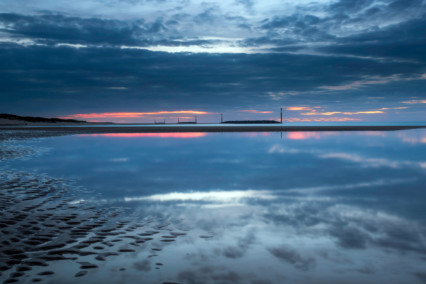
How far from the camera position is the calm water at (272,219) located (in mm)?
5508

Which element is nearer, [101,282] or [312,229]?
[101,282]

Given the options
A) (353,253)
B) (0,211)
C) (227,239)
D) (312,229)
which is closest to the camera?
(353,253)

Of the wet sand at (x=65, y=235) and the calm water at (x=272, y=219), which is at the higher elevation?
the wet sand at (x=65, y=235)

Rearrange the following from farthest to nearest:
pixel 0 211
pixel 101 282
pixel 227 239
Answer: pixel 0 211 < pixel 227 239 < pixel 101 282

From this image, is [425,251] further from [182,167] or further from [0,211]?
[182,167]

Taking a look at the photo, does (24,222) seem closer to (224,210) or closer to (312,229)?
(224,210)

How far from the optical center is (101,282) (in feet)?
16.6

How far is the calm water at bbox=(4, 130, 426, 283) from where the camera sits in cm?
551

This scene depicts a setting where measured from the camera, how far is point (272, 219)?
8562 mm

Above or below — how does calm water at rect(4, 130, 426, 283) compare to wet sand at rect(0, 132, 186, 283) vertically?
below

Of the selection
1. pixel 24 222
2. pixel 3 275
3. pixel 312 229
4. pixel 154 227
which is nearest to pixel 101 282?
pixel 3 275

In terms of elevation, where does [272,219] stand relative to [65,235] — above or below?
below

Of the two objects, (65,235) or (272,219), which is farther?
(272,219)

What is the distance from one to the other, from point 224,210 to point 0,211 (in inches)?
241
